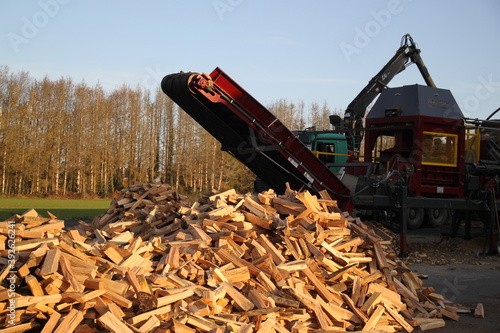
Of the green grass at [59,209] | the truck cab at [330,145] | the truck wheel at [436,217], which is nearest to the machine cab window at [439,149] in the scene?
the truck wheel at [436,217]

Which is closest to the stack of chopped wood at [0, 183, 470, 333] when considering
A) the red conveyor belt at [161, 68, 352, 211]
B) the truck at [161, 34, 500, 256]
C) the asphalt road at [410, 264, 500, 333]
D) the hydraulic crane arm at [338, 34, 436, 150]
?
the asphalt road at [410, 264, 500, 333]

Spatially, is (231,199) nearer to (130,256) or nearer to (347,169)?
(130,256)

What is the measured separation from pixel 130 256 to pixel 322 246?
2834 mm

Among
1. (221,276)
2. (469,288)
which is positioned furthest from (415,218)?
(221,276)

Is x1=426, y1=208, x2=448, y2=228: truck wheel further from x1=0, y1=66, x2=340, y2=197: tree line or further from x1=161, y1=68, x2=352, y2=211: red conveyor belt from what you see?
x1=0, y1=66, x2=340, y2=197: tree line

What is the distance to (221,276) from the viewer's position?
602 cm

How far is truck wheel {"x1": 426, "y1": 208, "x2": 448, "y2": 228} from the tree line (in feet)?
77.6

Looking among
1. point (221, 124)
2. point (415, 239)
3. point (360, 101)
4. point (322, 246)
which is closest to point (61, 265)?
point (322, 246)

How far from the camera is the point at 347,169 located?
14141mm

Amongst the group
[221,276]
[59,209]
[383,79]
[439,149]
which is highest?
[383,79]

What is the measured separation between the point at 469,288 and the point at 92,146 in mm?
43985

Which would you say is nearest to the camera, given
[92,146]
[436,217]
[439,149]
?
[439,149]

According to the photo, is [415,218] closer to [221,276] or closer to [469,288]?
[469,288]

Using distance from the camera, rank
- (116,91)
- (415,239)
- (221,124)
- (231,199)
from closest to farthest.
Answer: (231,199) < (221,124) < (415,239) < (116,91)
